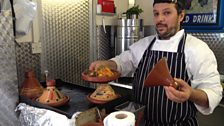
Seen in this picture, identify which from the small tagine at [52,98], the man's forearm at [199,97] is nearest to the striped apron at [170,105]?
the man's forearm at [199,97]

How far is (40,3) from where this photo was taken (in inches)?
57.1

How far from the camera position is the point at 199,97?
101cm

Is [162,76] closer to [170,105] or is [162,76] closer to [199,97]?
[199,97]

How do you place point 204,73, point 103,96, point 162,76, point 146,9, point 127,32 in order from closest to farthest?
Result: 1. point 162,76
2. point 103,96
3. point 204,73
4. point 127,32
5. point 146,9

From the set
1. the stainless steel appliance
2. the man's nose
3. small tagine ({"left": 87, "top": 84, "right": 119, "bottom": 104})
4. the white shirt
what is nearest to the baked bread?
small tagine ({"left": 87, "top": 84, "right": 119, "bottom": 104})

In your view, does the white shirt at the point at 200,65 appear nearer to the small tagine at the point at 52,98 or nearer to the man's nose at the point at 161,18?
the man's nose at the point at 161,18

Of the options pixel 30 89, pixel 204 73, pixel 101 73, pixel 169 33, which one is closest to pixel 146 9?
pixel 169 33

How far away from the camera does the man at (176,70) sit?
43.9 inches

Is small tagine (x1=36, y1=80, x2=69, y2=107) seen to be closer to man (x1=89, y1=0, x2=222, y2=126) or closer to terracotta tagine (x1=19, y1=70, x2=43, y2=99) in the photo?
terracotta tagine (x1=19, y1=70, x2=43, y2=99)

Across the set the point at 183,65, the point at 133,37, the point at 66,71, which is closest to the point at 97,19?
the point at 133,37

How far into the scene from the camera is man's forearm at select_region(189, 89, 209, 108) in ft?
3.24

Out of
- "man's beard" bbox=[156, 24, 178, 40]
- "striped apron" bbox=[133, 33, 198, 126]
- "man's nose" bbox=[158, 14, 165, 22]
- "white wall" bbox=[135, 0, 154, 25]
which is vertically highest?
"white wall" bbox=[135, 0, 154, 25]

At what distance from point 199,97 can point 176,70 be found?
9.2 inches

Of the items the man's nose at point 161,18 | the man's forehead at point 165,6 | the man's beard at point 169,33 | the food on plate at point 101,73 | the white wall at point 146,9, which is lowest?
the food on plate at point 101,73
